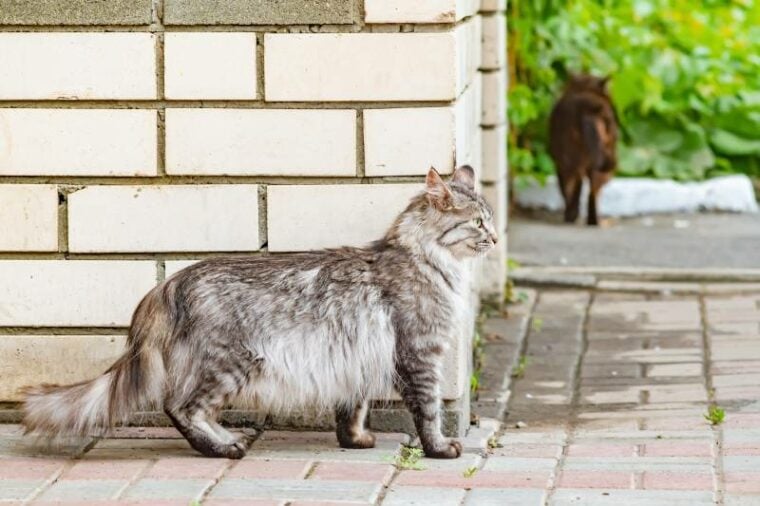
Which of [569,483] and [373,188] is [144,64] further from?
[569,483]

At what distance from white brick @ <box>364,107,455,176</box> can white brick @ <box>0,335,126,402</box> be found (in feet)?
4.29

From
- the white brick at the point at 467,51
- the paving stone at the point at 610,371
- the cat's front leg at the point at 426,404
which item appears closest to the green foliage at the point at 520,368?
the paving stone at the point at 610,371

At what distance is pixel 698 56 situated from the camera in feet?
43.9

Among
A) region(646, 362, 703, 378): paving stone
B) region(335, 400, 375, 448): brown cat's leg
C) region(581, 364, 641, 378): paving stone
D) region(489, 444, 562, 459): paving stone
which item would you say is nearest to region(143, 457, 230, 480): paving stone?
region(335, 400, 375, 448): brown cat's leg

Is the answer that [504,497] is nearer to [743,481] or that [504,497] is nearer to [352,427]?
[743,481]

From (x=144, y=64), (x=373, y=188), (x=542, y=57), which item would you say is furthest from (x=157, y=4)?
(x=542, y=57)

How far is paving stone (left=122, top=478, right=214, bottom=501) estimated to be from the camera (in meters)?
5.02

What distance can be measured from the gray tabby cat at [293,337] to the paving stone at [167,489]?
0.40 m

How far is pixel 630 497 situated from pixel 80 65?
275cm


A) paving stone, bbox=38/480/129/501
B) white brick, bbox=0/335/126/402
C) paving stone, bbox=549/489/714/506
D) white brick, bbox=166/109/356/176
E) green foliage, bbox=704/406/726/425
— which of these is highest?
white brick, bbox=166/109/356/176

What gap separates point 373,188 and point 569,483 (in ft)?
4.82

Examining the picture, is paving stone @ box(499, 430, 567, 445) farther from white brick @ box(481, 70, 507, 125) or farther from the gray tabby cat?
white brick @ box(481, 70, 507, 125)

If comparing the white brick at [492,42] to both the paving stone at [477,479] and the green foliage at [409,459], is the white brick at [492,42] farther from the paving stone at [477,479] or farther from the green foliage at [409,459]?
the paving stone at [477,479]

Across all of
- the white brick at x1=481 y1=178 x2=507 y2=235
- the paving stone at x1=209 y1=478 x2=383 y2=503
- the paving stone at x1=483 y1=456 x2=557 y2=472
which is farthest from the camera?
the white brick at x1=481 y1=178 x2=507 y2=235
